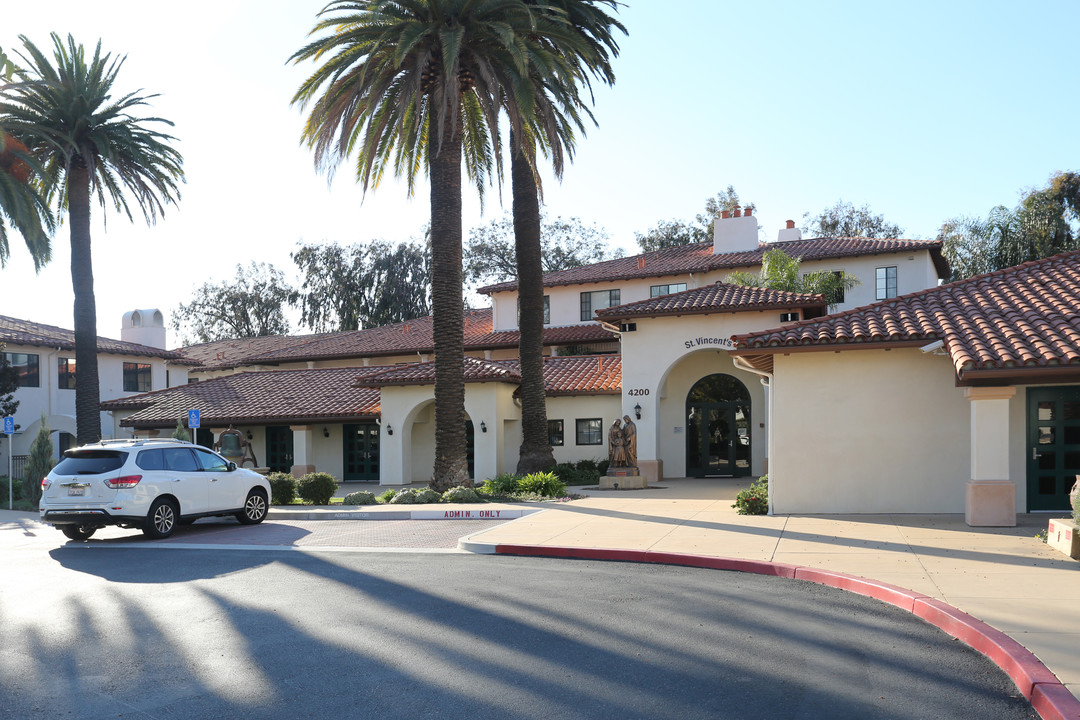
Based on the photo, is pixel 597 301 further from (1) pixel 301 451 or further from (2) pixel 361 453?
(1) pixel 301 451

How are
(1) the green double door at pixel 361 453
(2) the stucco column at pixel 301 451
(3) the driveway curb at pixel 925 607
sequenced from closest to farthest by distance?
1. (3) the driveway curb at pixel 925 607
2. (2) the stucco column at pixel 301 451
3. (1) the green double door at pixel 361 453

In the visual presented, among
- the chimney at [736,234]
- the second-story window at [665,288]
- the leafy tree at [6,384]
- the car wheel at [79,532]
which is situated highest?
the chimney at [736,234]

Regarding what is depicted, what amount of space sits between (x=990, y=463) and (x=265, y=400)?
86.4 ft

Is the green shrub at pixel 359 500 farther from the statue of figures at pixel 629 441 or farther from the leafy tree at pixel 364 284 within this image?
the leafy tree at pixel 364 284

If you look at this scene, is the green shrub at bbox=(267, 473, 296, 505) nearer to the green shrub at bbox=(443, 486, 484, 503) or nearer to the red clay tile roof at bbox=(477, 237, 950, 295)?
the green shrub at bbox=(443, 486, 484, 503)

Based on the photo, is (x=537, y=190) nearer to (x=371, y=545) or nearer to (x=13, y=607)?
(x=371, y=545)

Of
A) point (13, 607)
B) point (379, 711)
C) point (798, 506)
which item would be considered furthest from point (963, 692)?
point (798, 506)

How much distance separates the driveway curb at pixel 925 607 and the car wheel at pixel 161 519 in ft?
18.1

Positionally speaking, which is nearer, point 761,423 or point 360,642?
point 360,642

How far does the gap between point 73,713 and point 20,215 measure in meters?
25.5

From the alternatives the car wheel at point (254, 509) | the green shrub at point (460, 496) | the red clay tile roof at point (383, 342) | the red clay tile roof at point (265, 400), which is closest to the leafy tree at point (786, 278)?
the red clay tile roof at point (383, 342)

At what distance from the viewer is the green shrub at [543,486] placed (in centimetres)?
2192

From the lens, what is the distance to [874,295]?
120ft

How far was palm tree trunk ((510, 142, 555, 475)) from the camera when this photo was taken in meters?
25.6
